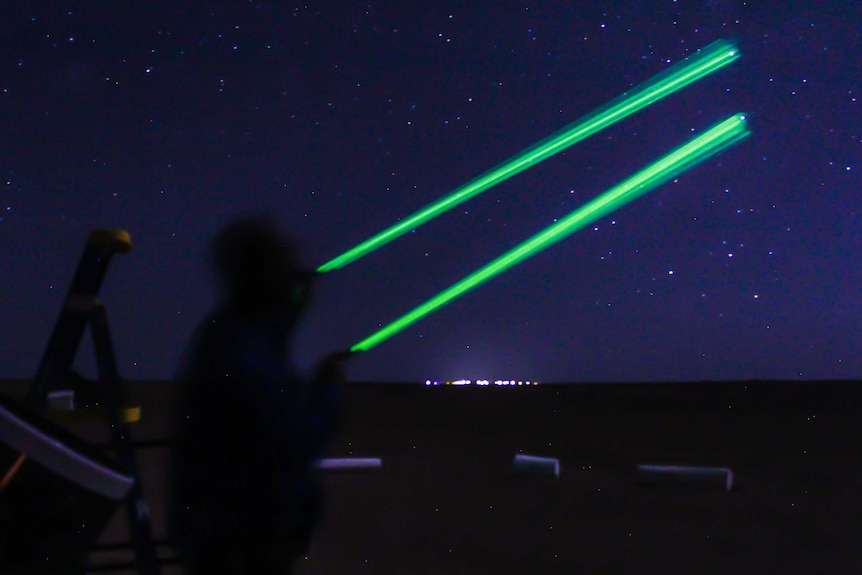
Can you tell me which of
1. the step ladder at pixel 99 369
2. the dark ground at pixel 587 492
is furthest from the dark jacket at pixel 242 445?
Result: the dark ground at pixel 587 492

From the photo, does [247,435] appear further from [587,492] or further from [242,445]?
[587,492]

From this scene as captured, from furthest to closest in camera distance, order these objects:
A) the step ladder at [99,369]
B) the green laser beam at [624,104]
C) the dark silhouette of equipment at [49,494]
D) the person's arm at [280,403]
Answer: the green laser beam at [624,104] < the step ladder at [99,369] < the person's arm at [280,403] < the dark silhouette of equipment at [49,494]

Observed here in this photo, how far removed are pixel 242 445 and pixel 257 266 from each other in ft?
1.43

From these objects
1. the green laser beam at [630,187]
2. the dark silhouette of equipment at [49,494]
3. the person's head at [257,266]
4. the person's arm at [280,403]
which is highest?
the green laser beam at [630,187]

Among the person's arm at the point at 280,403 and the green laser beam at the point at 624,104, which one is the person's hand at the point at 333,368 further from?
the green laser beam at the point at 624,104

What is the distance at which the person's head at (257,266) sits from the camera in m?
A: 2.12

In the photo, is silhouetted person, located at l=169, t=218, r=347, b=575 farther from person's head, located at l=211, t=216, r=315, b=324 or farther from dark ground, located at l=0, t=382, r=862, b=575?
dark ground, located at l=0, t=382, r=862, b=575

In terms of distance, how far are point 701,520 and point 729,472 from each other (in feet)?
4.07

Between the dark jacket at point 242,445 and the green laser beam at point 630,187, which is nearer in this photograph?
the dark jacket at point 242,445

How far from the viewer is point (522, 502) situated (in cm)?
676

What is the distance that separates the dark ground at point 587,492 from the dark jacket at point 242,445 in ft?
4.34

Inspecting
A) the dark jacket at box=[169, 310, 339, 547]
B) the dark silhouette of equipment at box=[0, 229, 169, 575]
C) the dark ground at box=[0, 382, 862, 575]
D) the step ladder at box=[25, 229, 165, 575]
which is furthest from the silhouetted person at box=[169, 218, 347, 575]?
the dark ground at box=[0, 382, 862, 575]

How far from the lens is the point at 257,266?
6.96 feet

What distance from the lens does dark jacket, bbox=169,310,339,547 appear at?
1988 millimetres
